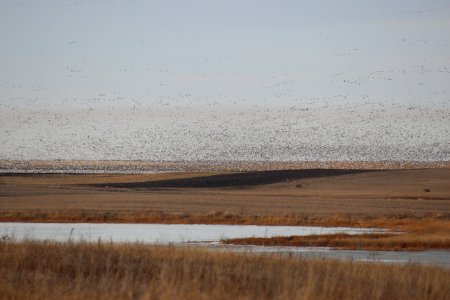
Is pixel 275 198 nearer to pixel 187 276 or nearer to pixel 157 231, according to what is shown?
pixel 157 231

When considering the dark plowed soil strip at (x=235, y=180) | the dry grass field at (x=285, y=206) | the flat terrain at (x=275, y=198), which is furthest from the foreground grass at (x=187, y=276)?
the dark plowed soil strip at (x=235, y=180)

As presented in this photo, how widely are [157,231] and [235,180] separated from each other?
62.4 m

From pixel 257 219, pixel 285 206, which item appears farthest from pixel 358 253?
pixel 285 206

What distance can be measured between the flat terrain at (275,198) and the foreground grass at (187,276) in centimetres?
3089

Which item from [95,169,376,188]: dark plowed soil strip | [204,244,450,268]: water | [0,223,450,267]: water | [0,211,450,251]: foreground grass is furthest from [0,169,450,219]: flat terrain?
[204,244,450,268]: water

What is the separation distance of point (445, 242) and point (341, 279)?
17666 millimetres

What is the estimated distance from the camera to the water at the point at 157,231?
3603cm

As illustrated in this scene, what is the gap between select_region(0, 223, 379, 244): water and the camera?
36031 mm

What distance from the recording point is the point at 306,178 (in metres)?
104

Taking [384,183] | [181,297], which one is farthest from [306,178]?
[181,297]

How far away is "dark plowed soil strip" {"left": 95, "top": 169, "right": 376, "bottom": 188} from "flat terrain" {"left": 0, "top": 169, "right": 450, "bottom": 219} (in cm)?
32

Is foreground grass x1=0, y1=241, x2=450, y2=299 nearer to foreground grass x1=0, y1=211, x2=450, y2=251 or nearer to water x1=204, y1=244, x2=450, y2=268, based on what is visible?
water x1=204, y1=244, x2=450, y2=268

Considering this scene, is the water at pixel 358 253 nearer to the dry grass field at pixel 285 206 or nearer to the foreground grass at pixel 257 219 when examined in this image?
the dry grass field at pixel 285 206

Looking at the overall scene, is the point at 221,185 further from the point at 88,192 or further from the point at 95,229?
the point at 95,229
